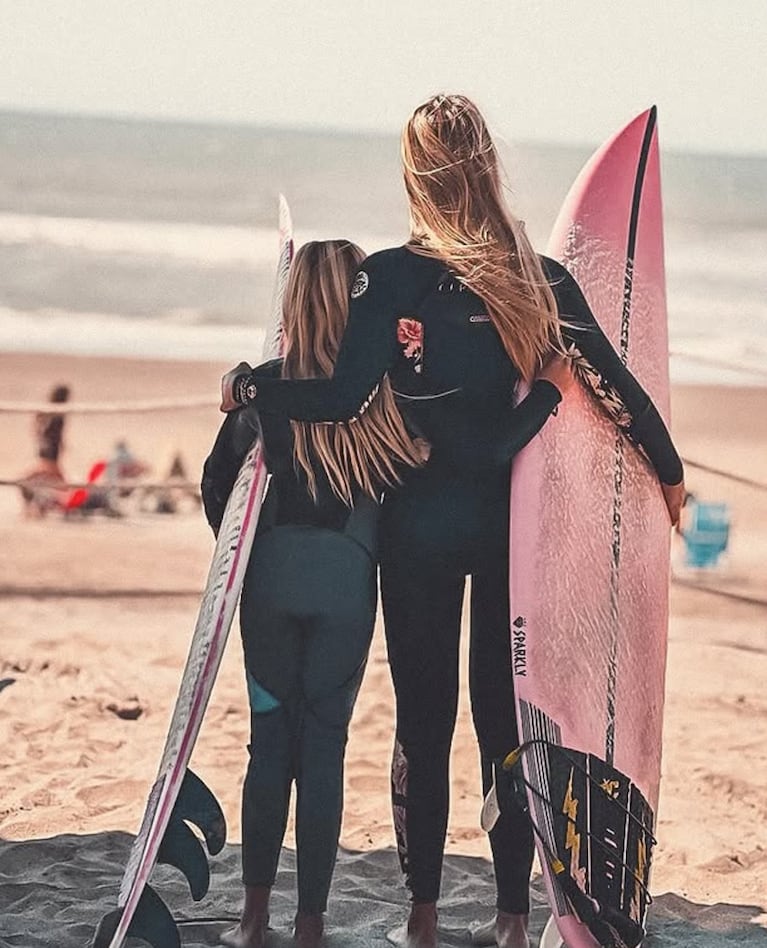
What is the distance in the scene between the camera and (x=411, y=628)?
292 centimetres

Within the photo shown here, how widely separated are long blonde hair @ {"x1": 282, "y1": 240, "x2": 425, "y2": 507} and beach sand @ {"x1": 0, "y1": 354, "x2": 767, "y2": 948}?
90cm

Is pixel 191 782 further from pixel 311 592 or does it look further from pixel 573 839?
pixel 573 839

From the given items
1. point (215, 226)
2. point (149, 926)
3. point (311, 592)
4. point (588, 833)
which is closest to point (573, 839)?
point (588, 833)

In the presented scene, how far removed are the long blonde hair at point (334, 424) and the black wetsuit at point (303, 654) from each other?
4cm

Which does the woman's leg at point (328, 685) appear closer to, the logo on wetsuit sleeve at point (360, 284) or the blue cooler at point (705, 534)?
the logo on wetsuit sleeve at point (360, 284)

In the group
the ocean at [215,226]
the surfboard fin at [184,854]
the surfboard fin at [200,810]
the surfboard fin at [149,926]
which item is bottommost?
the surfboard fin at [149,926]

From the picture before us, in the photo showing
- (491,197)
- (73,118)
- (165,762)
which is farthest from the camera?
(73,118)

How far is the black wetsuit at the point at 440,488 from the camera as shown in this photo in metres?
2.83

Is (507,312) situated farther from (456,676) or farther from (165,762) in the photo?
(165,762)

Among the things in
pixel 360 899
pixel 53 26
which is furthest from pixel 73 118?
pixel 360 899

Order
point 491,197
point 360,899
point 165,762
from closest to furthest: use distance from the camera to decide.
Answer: point 491,197 → point 165,762 → point 360,899

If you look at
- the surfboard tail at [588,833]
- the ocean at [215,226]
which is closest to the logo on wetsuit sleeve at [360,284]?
the surfboard tail at [588,833]

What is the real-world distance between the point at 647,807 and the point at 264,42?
3535 cm

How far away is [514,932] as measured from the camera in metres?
3.12
